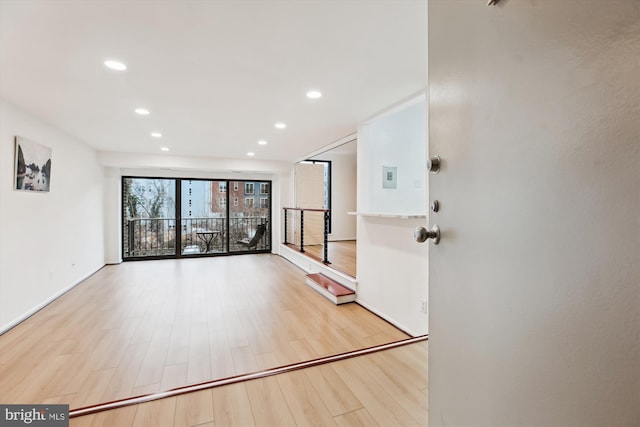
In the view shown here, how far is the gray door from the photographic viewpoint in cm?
46

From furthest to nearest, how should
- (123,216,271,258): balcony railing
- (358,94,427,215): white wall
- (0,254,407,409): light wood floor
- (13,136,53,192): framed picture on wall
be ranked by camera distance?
(123,216,271,258): balcony railing → (358,94,427,215): white wall → (13,136,53,192): framed picture on wall → (0,254,407,409): light wood floor

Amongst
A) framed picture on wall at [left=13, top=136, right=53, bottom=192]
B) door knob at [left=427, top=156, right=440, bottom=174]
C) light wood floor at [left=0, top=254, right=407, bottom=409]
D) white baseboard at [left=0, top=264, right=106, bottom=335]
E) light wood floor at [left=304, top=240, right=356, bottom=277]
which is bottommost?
light wood floor at [left=0, top=254, right=407, bottom=409]

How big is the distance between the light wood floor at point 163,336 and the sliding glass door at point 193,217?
2.05 metres

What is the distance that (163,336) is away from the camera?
2.78 meters

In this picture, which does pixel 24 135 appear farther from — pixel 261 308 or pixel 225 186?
pixel 225 186

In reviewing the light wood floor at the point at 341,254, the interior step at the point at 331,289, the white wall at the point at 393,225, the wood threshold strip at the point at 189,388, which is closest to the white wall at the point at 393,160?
the white wall at the point at 393,225

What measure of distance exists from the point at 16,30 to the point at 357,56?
2063 mm

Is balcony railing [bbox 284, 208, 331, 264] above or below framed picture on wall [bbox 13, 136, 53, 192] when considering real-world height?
below

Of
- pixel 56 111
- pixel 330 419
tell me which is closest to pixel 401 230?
pixel 330 419

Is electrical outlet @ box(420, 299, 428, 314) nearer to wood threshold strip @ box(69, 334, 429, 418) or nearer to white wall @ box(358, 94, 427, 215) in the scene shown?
wood threshold strip @ box(69, 334, 429, 418)

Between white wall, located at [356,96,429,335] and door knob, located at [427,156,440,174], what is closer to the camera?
door knob, located at [427,156,440,174]

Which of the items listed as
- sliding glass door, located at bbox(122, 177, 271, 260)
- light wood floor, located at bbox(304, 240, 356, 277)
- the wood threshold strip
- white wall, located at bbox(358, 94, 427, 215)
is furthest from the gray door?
sliding glass door, located at bbox(122, 177, 271, 260)

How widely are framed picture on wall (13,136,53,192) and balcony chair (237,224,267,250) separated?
4.12 m

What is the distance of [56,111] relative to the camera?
10.5 ft
